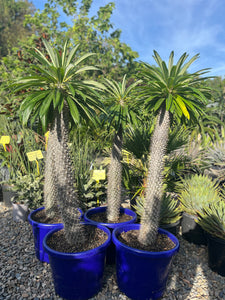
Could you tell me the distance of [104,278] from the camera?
7.48ft

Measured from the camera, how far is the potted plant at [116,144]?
224cm

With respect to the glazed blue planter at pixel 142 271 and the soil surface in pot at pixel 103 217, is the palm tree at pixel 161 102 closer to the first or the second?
the glazed blue planter at pixel 142 271

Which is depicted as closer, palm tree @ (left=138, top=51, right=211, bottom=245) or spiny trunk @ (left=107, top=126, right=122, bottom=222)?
palm tree @ (left=138, top=51, right=211, bottom=245)

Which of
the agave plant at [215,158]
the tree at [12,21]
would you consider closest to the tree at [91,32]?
the agave plant at [215,158]

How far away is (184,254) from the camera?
110 inches

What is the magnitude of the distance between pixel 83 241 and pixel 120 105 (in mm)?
1472

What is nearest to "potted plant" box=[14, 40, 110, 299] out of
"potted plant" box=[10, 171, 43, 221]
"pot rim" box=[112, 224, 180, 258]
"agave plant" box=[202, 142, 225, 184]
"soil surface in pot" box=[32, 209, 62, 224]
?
"pot rim" box=[112, 224, 180, 258]

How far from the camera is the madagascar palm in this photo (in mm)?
2227

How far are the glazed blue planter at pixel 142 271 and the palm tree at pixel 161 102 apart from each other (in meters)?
Answer: 0.27

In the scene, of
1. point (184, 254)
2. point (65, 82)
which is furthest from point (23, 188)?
point (184, 254)

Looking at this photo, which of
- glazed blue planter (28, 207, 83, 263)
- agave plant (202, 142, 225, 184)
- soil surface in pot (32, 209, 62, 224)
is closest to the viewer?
glazed blue planter (28, 207, 83, 263)

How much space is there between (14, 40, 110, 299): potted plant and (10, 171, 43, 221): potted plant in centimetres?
132

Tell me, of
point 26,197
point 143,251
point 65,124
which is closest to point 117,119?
point 65,124

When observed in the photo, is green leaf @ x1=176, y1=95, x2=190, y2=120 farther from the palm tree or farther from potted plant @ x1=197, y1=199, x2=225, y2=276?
potted plant @ x1=197, y1=199, x2=225, y2=276
